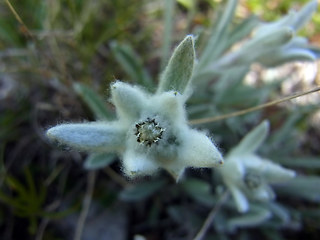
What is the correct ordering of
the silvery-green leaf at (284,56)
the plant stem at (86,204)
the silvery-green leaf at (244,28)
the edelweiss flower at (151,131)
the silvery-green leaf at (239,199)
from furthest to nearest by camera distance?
1. the silvery-green leaf at (244,28)
2. the plant stem at (86,204)
3. the silvery-green leaf at (284,56)
4. the silvery-green leaf at (239,199)
5. the edelweiss flower at (151,131)

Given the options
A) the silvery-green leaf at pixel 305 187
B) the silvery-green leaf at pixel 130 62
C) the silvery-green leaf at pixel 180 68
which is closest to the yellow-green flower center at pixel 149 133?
the silvery-green leaf at pixel 180 68

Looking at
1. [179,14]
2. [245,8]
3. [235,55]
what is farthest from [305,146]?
[179,14]

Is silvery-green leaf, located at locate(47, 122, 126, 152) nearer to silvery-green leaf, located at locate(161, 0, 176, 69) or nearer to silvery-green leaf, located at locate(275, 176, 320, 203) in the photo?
silvery-green leaf, located at locate(161, 0, 176, 69)

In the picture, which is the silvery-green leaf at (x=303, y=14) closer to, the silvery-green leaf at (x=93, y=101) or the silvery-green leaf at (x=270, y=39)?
the silvery-green leaf at (x=270, y=39)

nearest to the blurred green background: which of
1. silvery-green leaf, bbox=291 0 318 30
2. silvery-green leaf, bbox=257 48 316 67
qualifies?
silvery-green leaf, bbox=257 48 316 67

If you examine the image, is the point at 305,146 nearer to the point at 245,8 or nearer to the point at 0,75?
the point at 245,8

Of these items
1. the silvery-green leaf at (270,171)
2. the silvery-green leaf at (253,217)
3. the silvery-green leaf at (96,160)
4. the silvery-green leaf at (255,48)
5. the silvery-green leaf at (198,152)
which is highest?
the silvery-green leaf at (255,48)

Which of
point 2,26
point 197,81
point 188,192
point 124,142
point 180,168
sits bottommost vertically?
point 180,168

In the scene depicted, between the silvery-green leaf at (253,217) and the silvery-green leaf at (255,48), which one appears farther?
the silvery-green leaf at (253,217)

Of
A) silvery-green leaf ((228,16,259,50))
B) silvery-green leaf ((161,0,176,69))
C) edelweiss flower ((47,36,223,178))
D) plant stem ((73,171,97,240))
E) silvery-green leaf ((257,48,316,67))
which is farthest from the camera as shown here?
silvery-green leaf ((228,16,259,50))
